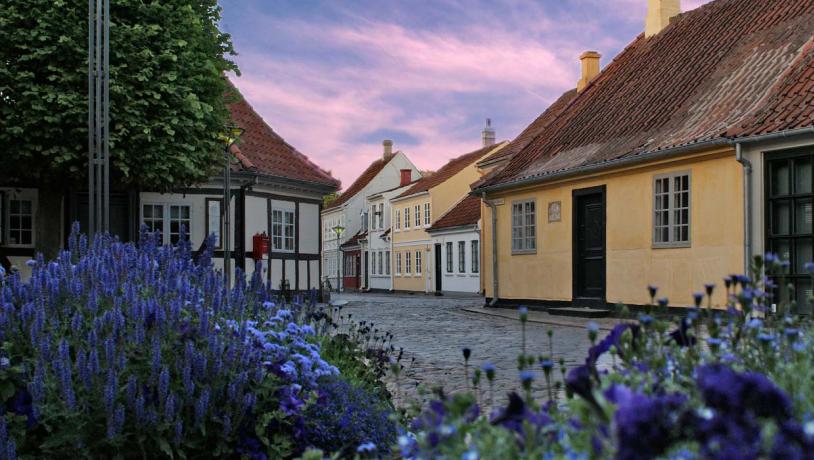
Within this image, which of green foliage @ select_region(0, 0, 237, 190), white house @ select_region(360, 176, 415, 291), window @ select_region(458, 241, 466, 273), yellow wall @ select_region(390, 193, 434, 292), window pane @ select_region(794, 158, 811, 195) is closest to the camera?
window pane @ select_region(794, 158, 811, 195)

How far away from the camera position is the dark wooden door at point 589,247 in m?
18.3

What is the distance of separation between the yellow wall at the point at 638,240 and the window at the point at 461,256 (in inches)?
588

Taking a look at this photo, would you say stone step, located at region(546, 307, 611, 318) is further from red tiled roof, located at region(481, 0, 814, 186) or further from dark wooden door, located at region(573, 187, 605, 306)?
red tiled roof, located at region(481, 0, 814, 186)

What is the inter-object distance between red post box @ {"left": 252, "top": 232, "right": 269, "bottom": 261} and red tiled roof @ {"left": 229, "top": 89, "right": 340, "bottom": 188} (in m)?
1.81

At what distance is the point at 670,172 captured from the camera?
1606 cm

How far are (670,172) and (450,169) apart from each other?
29316 millimetres

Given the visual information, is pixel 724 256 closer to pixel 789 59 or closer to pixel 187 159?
pixel 789 59

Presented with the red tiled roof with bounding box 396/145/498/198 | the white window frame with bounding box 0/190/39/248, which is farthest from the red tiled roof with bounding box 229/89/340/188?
the red tiled roof with bounding box 396/145/498/198

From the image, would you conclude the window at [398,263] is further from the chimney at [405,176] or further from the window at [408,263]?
the chimney at [405,176]

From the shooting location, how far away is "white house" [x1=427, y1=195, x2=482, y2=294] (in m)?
36.2

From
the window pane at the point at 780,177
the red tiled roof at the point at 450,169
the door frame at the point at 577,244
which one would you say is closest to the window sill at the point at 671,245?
the door frame at the point at 577,244

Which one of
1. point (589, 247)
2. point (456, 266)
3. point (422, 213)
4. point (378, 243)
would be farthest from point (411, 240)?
point (589, 247)

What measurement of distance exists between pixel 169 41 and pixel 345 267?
139 feet

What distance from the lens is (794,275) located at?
13547 millimetres
